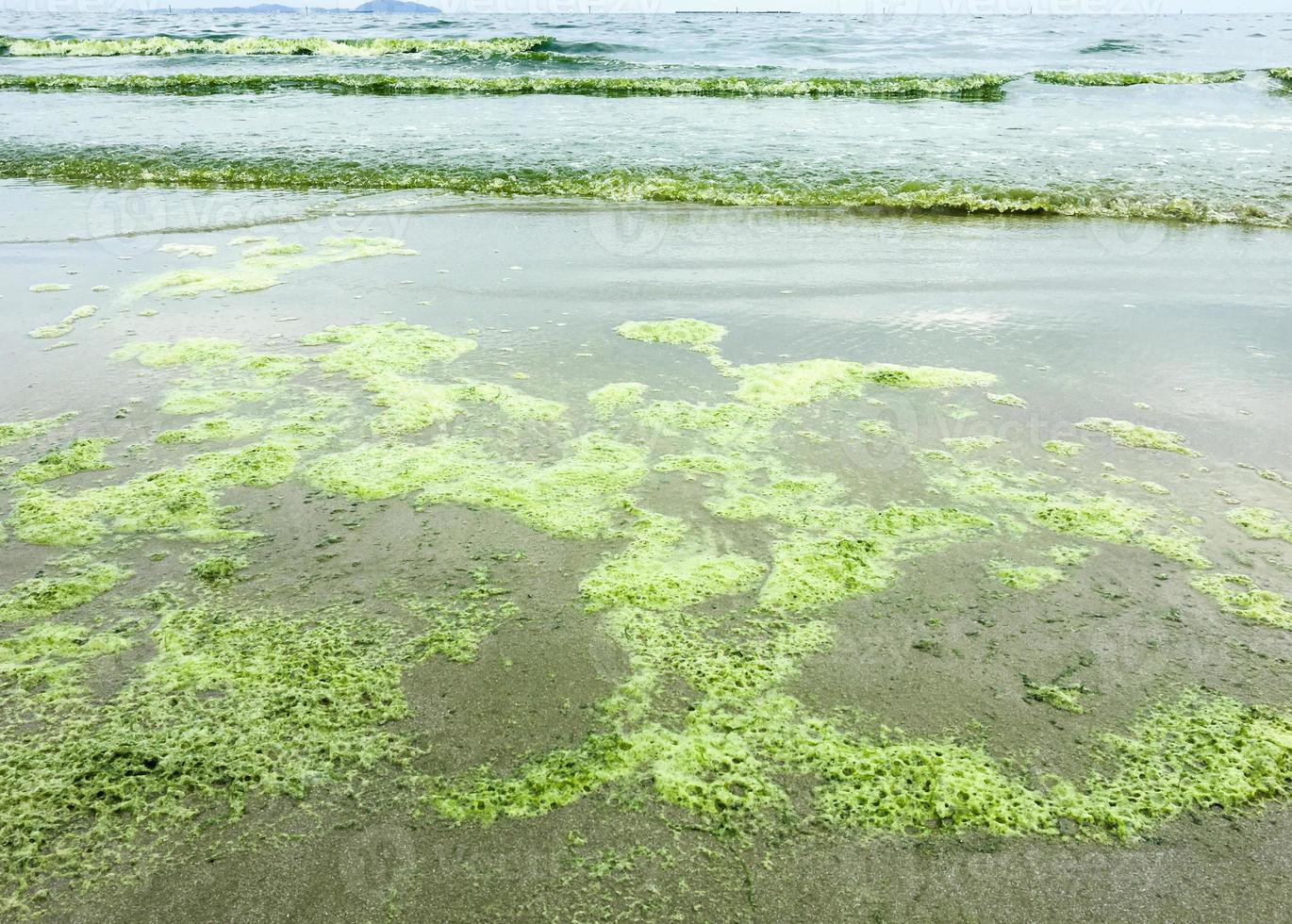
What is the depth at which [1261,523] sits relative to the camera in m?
2.91

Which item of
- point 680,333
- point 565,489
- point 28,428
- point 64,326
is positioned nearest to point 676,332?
point 680,333

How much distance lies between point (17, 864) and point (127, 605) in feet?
3.07

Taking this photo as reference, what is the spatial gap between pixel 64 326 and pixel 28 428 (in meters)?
1.41

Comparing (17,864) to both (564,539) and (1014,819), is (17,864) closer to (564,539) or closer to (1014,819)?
(564,539)

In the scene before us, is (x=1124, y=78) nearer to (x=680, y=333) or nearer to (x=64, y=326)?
(x=680, y=333)

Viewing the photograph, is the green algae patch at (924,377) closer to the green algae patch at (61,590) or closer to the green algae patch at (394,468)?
the green algae patch at (394,468)

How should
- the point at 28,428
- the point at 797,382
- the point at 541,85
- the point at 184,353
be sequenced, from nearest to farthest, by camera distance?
the point at 28,428 < the point at 797,382 < the point at 184,353 < the point at 541,85

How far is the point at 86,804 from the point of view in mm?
1846

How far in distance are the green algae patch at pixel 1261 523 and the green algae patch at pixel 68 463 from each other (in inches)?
167

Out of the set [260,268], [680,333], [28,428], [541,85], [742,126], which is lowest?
[28,428]

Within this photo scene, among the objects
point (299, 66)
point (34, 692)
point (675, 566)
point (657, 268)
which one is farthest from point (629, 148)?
point (299, 66)

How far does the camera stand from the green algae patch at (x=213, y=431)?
11.6 feet

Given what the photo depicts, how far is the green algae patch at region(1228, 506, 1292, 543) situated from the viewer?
2.86 metres

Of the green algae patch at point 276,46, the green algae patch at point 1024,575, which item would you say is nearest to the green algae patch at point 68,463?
the green algae patch at point 1024,575
